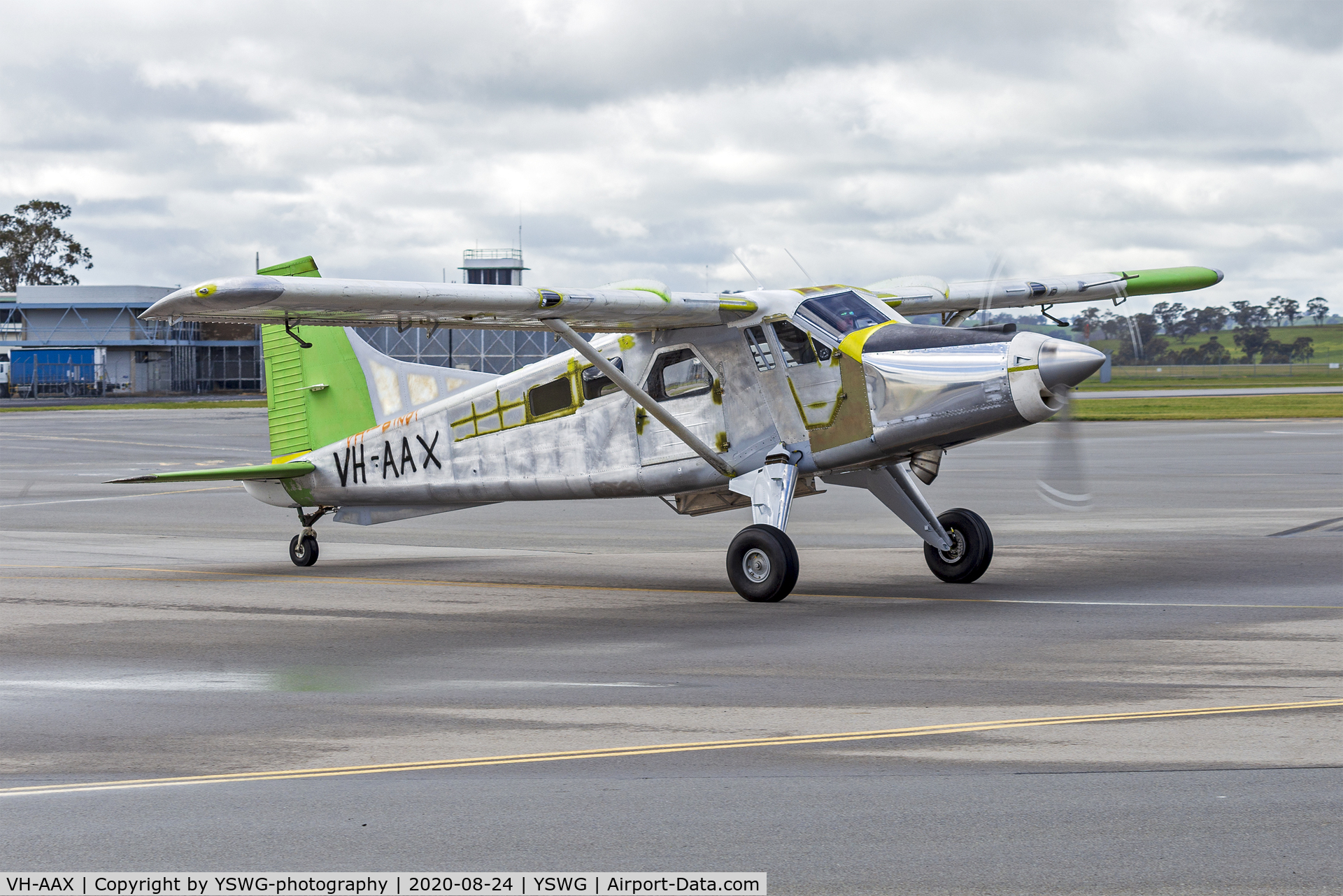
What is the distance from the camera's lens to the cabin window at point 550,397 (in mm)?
15219

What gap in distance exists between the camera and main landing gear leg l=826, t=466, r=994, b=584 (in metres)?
14.3

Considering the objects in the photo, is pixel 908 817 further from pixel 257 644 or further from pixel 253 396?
pixel 253 396

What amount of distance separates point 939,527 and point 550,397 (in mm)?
4355

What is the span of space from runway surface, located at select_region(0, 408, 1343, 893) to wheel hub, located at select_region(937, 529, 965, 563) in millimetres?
361

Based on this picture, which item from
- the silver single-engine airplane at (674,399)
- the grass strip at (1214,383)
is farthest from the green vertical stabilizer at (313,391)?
the grass strip at (1214,383)

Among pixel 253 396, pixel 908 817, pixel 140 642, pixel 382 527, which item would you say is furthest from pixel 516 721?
pixel 253 396

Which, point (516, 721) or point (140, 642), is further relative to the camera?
point (140, 642)

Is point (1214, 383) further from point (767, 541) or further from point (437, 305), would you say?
point (437, 305)

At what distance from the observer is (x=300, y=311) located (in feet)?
39.7

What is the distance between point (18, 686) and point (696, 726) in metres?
4.85

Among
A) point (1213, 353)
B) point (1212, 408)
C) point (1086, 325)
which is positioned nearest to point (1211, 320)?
point (1213, 353)

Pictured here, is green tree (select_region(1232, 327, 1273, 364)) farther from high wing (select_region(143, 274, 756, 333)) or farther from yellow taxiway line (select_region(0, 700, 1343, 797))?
yellow taxiway line (select_region(0, 700, 1343, 797))

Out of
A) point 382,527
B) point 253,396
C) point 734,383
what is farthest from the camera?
point 253,396

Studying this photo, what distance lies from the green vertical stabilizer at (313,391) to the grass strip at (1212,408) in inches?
1287
